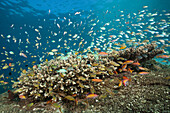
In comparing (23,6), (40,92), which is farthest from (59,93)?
(23,6)

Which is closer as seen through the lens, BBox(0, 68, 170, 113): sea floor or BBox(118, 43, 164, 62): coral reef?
BBox(0, 68, 170, 113): sea floor

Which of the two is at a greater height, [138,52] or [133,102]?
[138,52]

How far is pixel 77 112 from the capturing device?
8.16 ft

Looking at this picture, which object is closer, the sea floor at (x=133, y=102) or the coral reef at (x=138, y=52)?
the sea floor at (x=133, y=102)

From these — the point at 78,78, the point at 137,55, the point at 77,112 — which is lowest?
the point at 77,112

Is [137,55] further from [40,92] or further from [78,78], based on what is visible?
[40,92]

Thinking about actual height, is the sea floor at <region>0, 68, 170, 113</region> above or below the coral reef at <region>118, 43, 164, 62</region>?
below

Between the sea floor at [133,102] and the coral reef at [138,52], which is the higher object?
the coral reef at [138,52]

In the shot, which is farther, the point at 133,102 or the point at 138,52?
the point at 138,52

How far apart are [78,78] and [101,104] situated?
1123 millimetres

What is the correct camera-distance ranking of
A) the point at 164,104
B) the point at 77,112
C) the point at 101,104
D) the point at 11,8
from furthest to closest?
the point at 11,8 < the point at 101,104 < the point at 77,112 < the point at 164,104

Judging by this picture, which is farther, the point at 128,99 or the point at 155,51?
the point at 155,51

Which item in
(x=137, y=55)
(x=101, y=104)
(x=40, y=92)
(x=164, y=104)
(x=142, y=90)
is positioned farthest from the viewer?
(x=137, y=55)

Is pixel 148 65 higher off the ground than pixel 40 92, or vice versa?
pixel 148 65
